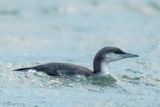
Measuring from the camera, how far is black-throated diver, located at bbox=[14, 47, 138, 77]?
15898mm

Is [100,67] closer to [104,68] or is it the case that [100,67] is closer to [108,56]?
[104,68]

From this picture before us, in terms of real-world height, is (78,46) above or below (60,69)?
below

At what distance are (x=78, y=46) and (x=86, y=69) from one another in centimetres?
483

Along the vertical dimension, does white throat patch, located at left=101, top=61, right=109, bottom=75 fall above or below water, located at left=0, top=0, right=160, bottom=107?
above

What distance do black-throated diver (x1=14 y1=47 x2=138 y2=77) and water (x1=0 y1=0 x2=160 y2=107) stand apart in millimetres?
166

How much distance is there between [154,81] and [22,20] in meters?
8.60

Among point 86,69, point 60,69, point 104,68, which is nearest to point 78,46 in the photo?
point 104,68

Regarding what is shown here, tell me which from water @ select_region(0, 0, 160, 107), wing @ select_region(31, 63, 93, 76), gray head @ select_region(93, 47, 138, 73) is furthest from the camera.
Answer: gray head @ select_region(93, 47, 138, 73)

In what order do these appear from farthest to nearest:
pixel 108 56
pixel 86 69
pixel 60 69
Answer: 1. pixel 108 56
2. pixel 86 69
3. pixel 60 69

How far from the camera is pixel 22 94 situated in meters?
14.6

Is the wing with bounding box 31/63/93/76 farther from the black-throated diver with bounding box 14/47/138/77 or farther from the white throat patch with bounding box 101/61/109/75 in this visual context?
the white throat patch with bounding box 101/61/109/75

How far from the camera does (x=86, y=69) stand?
16.3 meters

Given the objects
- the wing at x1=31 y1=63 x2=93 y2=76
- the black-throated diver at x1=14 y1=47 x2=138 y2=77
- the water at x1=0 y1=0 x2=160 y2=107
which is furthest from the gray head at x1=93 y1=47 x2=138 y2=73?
the wing at x1=31 y1=63 x2=93 y2=76

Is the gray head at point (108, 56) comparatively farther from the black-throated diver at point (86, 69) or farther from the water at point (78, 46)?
the water at point (78, 46)
